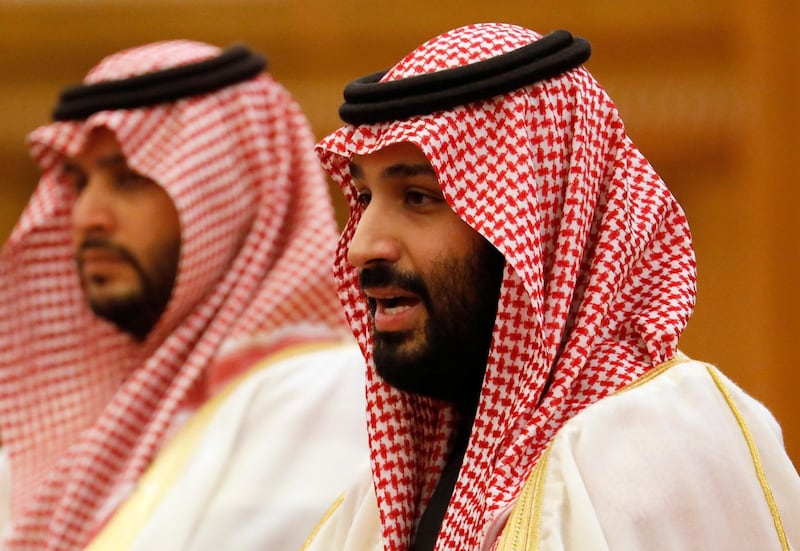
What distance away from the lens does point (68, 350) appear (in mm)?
3926

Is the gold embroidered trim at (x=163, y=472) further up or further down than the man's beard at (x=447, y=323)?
further down

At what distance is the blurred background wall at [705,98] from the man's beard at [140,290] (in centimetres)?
237

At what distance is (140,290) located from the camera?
3582 millimetres

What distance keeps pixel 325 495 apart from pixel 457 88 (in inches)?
49.1

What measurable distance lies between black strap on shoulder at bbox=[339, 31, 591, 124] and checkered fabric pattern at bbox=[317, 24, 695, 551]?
0.06ft

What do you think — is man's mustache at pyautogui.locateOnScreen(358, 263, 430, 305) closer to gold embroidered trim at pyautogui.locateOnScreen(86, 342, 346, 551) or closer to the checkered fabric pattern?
the checkered fabric pattern

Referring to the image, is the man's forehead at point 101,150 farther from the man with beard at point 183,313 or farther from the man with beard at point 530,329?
the man with beard at point 530,329

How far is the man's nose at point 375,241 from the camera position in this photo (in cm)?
223

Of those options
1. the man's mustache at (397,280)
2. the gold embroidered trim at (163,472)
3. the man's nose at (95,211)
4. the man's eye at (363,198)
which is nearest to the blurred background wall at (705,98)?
the gold embroidered trim at (163,472)

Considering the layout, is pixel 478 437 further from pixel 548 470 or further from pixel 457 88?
pixel 457 88

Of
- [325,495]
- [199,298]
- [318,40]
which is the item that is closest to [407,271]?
[325,495]

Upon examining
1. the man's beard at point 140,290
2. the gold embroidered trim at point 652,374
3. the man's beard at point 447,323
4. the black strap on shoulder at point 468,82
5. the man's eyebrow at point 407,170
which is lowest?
the man's beard at point 140,290

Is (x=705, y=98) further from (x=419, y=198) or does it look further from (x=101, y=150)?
Result: (x=419, y=198)

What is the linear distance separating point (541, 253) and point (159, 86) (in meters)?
1.76
